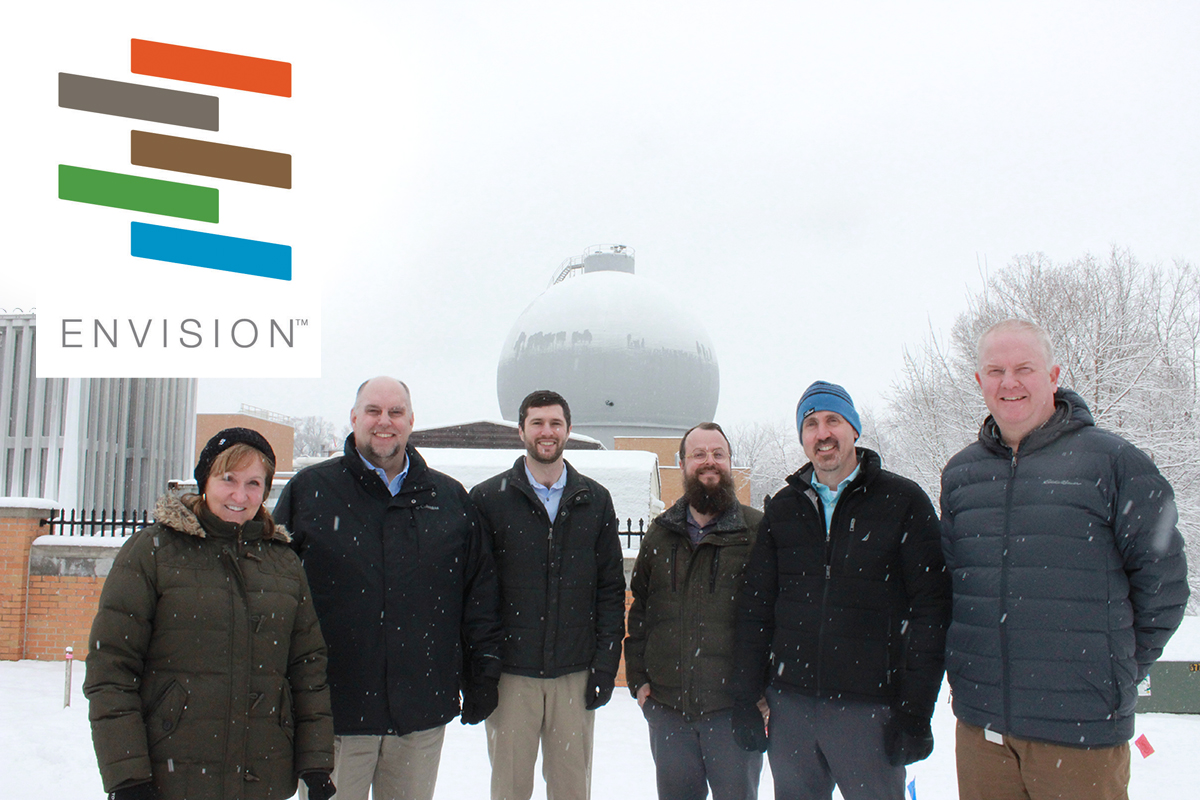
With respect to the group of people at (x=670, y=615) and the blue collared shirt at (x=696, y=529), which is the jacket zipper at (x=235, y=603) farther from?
the blue collared shirt at (x=696, y=529)

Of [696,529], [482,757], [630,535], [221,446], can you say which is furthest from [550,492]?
[630,535]

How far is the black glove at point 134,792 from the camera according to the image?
2.51 m

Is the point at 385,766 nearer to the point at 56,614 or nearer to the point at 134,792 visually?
the point at 134,792

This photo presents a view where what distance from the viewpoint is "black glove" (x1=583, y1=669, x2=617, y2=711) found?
3.81m

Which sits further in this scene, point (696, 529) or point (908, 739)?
point (696, 529)

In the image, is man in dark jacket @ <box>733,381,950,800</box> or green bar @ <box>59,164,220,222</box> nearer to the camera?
man in dark jacket @ <box>733,381,950,800</box>

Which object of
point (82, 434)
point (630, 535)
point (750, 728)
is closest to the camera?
point (750, 728)

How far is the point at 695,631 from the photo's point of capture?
373 centimetres

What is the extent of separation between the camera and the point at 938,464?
677 inches

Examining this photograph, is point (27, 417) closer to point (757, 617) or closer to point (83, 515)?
point (83, 515)

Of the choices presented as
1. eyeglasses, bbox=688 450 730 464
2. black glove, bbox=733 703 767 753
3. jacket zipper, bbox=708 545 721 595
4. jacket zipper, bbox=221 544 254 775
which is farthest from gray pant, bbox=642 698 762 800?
jacket zipper, bbox=221 544 254 775

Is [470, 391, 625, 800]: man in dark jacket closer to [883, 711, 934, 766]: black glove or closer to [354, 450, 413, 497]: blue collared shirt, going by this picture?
[354, 450, 413, 497]: blue collared shirt

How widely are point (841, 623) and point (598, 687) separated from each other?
1241 millimetres

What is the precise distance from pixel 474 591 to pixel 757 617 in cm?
135
